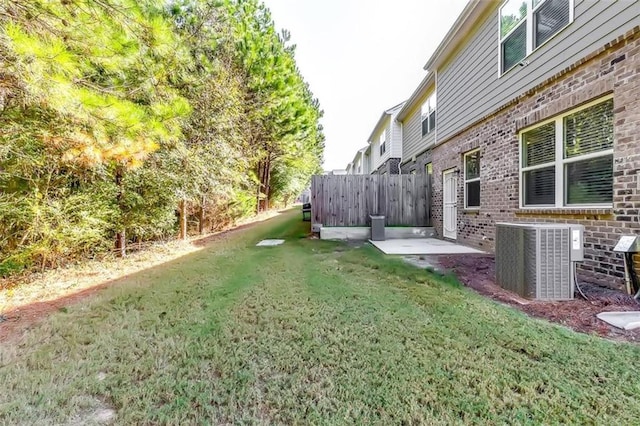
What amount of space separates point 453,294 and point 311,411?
2.69 meters

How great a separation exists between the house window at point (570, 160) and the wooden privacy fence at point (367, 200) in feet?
13.5

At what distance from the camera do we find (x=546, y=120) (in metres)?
4.89

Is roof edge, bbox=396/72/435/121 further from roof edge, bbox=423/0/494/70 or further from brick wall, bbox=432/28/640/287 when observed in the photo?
brick wall, bbox=432/28/640/287

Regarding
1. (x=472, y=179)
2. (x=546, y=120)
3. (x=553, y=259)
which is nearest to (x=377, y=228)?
(x=472, y=179)

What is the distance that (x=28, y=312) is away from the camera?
3.55 meters

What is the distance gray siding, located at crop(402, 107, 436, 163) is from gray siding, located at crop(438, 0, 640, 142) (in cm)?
144

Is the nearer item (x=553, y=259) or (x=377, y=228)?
(x=553, y=259)

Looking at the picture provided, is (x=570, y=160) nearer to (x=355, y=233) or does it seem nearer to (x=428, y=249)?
(x=428, y=249)

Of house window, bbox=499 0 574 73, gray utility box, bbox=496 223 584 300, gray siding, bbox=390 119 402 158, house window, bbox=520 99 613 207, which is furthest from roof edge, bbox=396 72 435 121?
gray utility box, bbox=496 223 584 300

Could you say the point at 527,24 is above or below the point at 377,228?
above

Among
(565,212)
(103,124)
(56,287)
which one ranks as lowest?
(56,287)

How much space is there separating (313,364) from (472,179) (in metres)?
6.69

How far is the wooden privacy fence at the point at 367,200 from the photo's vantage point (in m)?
9.50

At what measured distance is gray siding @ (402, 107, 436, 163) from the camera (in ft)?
34.8
